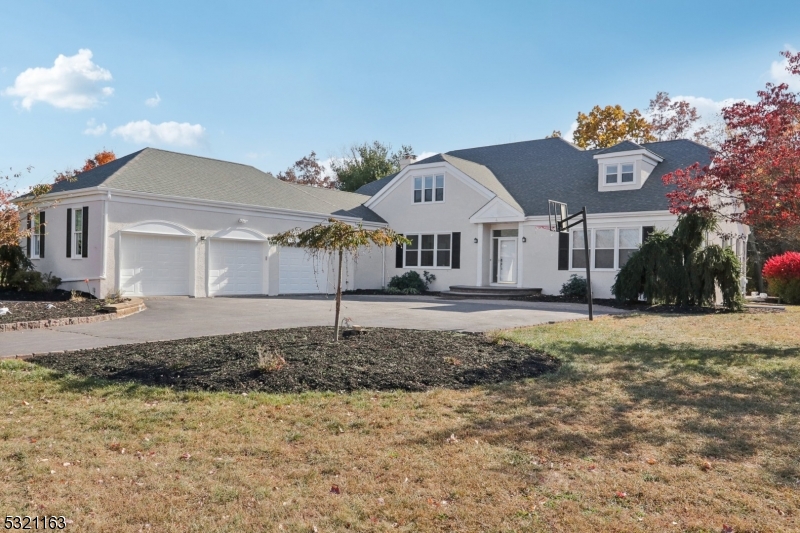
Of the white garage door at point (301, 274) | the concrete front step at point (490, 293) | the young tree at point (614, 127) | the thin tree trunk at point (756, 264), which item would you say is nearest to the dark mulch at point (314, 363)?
the concrete front step at point (490, 293)

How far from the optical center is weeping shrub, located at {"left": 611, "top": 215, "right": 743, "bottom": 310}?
16234 mm

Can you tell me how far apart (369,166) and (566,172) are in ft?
66.3

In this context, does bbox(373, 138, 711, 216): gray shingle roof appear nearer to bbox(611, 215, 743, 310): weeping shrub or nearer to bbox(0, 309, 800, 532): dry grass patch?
bbox(611, 215, 743, 310): weeping shrub

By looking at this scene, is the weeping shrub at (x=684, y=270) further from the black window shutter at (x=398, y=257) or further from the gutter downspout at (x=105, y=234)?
the gutter downspout at (x=105, y=234)

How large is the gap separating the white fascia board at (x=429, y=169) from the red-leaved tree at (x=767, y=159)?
12.3 m

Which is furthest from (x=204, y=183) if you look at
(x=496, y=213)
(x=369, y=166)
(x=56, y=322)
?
(x=369, y=166)

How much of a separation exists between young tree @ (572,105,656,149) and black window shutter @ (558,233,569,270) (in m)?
15.4

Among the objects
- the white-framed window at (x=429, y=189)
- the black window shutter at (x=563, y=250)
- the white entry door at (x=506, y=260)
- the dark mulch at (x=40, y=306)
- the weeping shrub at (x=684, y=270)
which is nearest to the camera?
the dark mulch at (x=40, y=306)

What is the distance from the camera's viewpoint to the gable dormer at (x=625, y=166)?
21.2 metres

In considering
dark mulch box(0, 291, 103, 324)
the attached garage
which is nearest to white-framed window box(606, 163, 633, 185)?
the attached garage

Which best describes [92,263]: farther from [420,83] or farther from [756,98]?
[756,98]

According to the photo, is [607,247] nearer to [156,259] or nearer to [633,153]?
[633,153]

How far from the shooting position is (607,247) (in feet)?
68.0

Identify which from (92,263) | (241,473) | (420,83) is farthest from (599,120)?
(241,473)
